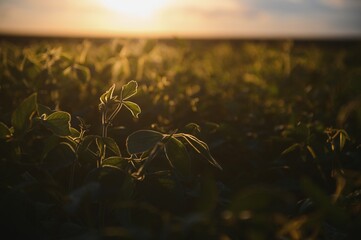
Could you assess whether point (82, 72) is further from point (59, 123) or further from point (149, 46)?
point (59, 123)

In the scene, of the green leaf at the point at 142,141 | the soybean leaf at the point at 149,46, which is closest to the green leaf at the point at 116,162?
the green leaf at the point at 142,141

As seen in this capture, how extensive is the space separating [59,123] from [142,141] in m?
0.34

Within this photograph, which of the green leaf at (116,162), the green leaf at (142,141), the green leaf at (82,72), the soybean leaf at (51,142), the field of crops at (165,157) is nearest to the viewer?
the field of crops at (165,157)

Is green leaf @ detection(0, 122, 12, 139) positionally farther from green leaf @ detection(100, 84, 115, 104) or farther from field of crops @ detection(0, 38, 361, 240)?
green leaf @ detection(100, 84, 115, 104)

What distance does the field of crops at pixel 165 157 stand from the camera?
977mm

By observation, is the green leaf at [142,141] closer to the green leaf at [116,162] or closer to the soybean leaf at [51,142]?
the green leaf at [116,162]

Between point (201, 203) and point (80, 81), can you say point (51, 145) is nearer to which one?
point (201, 203)

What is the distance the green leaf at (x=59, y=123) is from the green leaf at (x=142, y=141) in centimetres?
28

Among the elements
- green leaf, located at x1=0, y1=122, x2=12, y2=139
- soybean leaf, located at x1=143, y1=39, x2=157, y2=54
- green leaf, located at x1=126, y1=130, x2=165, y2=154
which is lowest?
green leaf, located at x1=0, y1=122, x2=12, y2=139

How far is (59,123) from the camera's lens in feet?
4.54

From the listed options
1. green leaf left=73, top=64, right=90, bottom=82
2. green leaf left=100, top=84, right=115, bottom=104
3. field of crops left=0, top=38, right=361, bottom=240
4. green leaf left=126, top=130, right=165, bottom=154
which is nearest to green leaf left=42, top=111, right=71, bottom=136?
field of crops left=0, top=38, right=361, bottom=240

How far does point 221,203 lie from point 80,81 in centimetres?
141

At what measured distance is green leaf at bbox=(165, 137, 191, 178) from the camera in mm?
1295

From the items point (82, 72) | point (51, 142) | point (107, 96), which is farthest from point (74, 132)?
point (82, 72)
